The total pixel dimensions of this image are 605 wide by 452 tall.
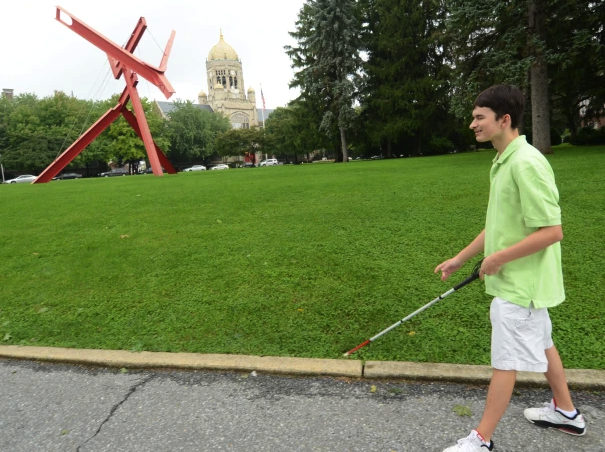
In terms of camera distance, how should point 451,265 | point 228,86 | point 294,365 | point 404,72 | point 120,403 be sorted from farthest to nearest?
point 228,86 < point 404,72 < point 294,365 < point 120,403 < point 451,265

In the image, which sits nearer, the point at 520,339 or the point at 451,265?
the point at 520,339

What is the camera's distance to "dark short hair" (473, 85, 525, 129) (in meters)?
2.04

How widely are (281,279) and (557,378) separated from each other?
3.16 metres

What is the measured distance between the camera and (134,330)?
4.20 metres

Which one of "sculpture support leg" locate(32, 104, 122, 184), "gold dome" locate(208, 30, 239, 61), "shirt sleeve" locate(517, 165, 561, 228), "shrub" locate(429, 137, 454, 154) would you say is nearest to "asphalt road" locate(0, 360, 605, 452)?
"shirt sleeve" locate(517, 165, 561, 228)

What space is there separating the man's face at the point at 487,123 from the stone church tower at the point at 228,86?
111m

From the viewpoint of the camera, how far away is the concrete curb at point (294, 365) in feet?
9.66

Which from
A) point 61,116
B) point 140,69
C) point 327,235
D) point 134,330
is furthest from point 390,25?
point 61,116

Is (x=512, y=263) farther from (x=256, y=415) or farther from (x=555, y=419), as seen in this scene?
(x=256, y=415)

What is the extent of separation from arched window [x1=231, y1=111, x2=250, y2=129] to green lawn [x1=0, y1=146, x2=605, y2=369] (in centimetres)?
10861

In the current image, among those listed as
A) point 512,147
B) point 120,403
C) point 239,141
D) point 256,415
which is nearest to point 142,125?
point 120,403

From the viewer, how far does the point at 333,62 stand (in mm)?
33938

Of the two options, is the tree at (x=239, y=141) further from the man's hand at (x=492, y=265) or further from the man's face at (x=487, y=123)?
the man's hand at (x=492, y=265)

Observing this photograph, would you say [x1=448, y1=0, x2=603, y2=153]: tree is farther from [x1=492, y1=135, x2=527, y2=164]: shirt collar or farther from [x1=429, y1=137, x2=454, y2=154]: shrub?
[x1=492, y1=135, x2=527, y2=164]: shirt collar
